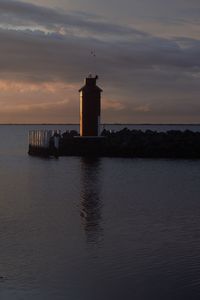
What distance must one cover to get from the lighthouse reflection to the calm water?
0.08 ft

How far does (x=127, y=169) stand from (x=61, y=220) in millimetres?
14857

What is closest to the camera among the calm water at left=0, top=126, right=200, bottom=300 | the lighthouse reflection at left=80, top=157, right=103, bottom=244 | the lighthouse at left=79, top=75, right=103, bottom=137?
the calm water at left=0, top=126, right=200, bottom=300

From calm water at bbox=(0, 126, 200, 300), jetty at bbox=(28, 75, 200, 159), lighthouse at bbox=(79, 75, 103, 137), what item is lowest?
calm water at bbox=(0, 126, 200, 300)

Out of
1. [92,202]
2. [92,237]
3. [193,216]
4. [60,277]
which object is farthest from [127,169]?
[60,277]

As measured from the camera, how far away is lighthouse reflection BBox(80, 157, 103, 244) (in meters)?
13.5

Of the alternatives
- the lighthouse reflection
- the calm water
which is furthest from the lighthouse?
the calm water

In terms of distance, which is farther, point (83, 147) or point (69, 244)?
point (83, 147)

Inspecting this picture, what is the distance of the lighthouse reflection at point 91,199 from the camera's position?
13.5 m

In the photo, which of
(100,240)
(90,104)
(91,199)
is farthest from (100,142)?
(100,240)

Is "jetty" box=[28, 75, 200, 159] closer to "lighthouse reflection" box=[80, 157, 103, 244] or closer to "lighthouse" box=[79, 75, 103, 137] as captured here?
"lighthouse" box=[79, 75, 103, 137]

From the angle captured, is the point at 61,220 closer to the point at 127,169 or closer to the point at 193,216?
the point at 193,216

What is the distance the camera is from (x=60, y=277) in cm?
976

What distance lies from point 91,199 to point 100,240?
7.02 meters

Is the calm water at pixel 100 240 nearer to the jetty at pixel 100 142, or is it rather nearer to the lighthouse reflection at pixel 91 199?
the lighthouse reflection at pixel 91 199
